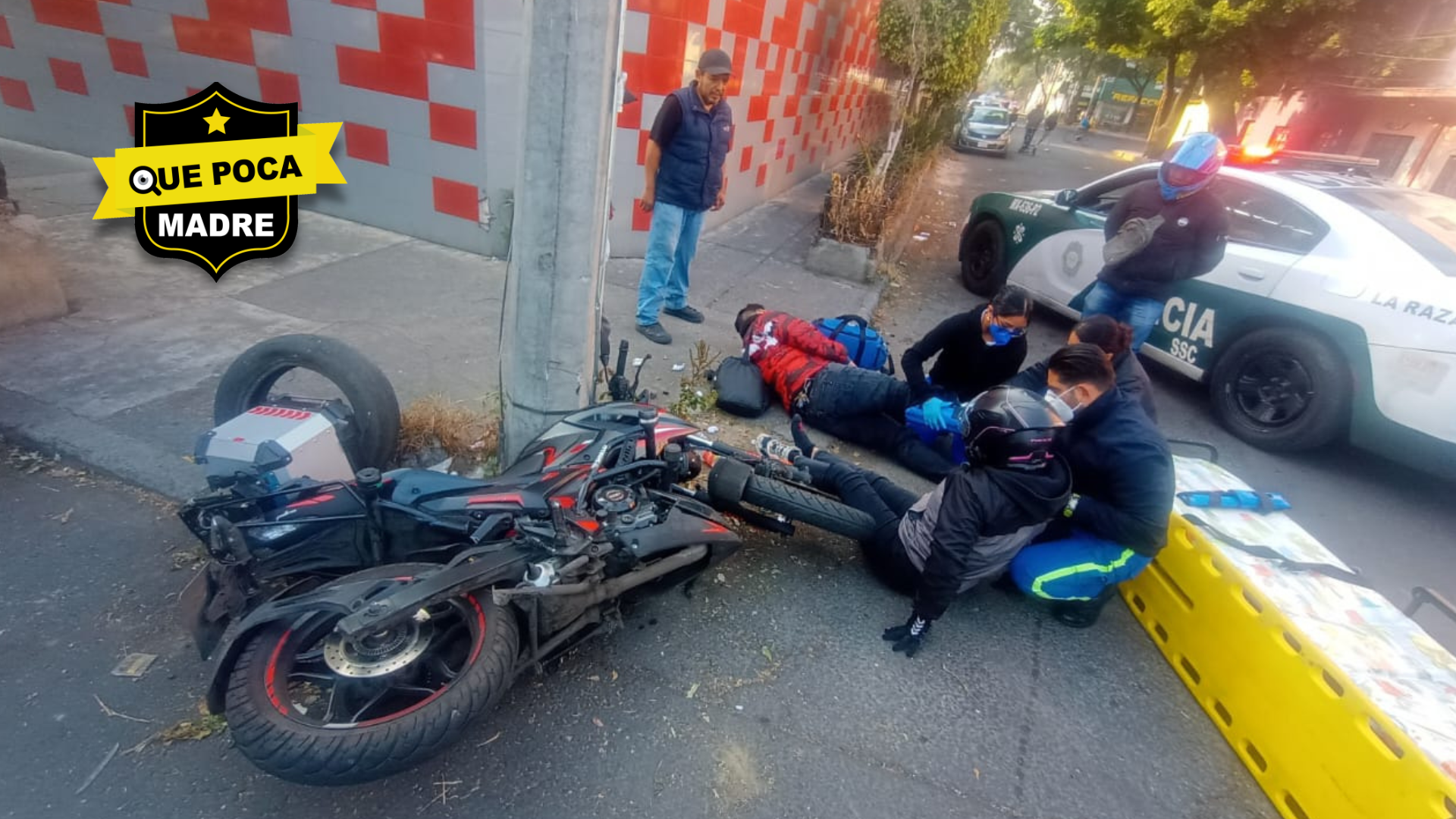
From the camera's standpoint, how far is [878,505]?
289 centimetres

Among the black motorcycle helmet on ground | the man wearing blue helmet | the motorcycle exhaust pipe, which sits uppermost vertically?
the man wearing blue helmet

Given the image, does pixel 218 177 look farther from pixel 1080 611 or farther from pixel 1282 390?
pixel 1282 390

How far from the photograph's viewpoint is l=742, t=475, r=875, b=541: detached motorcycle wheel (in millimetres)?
2715

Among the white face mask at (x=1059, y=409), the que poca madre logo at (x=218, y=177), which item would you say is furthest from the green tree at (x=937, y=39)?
the white face mask at (x=1059, y=409)

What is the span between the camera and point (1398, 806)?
1.78m

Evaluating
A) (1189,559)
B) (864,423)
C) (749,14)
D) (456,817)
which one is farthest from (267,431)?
(749,14)

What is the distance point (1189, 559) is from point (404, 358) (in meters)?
3.86

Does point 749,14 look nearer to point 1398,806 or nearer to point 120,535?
point 120,535

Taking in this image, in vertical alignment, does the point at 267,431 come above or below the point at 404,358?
above

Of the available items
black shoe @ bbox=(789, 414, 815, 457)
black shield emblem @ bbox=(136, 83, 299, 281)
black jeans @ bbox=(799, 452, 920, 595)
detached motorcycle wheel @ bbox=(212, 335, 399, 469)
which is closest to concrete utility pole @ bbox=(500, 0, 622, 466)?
detached motorcycle wheel @ bbox=(212, 335, 399, 469)

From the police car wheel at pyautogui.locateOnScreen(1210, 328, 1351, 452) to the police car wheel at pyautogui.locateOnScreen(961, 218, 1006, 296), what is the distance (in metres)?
2.32

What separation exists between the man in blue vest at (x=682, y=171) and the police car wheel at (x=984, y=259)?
9.78 feet

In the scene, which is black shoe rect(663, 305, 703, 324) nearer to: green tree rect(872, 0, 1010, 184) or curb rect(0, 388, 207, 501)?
green tree rect(872, 0, 1010, 184)

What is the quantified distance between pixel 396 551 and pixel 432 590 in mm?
543
